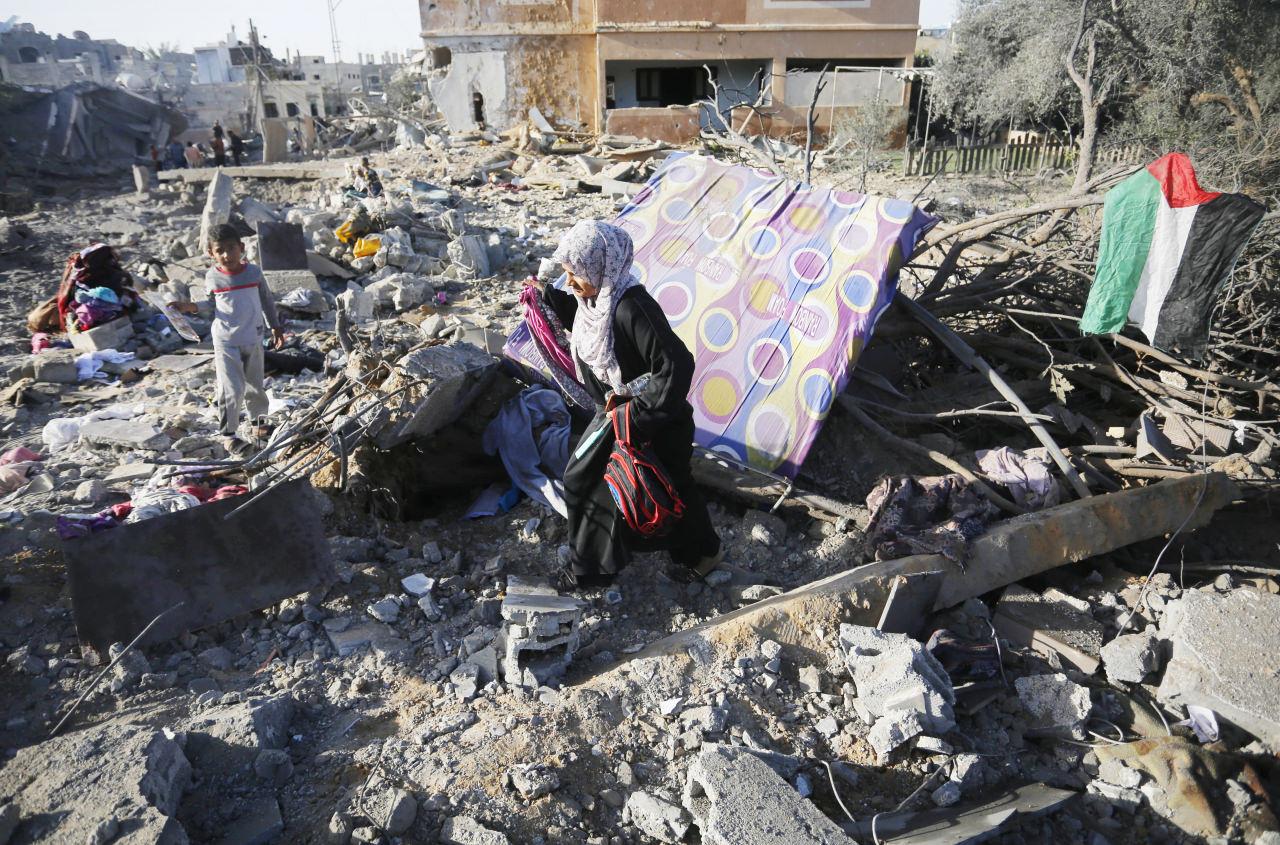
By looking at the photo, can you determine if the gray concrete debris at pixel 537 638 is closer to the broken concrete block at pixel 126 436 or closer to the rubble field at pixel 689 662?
the rubble field at pixel 689 662

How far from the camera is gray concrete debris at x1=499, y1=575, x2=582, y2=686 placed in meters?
2.80

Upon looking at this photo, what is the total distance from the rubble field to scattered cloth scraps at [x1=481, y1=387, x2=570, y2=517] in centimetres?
11

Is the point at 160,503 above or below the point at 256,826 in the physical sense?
above

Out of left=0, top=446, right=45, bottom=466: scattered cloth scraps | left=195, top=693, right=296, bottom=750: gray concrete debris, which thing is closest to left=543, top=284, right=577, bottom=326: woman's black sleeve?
left=195, top=693, right=296, bottom=750: gray concrete debris

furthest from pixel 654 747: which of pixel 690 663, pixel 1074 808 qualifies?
pixel 1074 808

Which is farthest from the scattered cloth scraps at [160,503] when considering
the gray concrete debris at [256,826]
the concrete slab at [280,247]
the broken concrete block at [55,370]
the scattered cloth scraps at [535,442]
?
the concrete slab at [280,247]

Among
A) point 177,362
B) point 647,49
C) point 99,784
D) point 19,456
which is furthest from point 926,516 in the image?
point 647,49

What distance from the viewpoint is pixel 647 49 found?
21.0 m

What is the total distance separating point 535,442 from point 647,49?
1974 cm

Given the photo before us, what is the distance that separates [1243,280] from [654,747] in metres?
4.26

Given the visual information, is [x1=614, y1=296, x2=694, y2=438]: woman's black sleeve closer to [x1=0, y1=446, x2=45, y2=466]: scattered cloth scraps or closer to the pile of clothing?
[x1=0, y1=446, x2=45, y2=466]: scattered cloth scraps

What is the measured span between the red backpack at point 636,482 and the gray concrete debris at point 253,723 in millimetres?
1375

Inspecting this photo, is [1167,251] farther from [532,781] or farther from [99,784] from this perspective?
[99,784]

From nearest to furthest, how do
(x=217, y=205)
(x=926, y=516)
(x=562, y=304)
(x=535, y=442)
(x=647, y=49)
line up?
(x=562, y=304)
(x=926, y=516)
(x=535, y=442)
(x=217, y=205)
(x=647, y=49)
